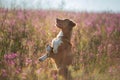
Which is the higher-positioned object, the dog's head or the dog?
the dog's head

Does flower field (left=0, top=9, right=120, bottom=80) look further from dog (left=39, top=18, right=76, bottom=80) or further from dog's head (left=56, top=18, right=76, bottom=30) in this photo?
dog's head (left=56, top=18, right=76, bottom=30)

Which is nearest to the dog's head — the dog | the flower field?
the dog

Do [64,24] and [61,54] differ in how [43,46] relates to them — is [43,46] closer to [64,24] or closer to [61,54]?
[64,24]

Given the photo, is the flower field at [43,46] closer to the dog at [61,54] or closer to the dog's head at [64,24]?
the dog at [61,54]

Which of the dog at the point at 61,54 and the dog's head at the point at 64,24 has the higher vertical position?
the dog's head at the point at 64,24

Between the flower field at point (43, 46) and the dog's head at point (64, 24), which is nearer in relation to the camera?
the flower field at point (43, 46)

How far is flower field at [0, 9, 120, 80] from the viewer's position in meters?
4.97

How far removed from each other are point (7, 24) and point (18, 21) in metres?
0.56

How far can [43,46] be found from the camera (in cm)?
671

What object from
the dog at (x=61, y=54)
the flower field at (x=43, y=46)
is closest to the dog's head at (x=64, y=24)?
the dog at (x=61, y=54)

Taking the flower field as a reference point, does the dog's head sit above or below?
above

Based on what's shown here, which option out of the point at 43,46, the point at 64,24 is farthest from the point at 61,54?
the point at 43,46

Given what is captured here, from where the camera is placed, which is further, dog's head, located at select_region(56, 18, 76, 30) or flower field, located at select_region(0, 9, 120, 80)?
dog's head, located at select_region(56, 18, 76, 30)

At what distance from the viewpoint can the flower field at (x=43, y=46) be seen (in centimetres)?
497
